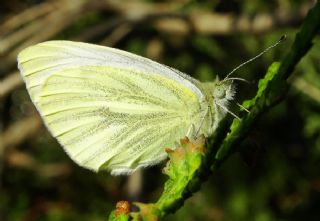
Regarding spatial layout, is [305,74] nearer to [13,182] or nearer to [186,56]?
[186,56]

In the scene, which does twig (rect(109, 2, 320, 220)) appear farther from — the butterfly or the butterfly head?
the butterfly

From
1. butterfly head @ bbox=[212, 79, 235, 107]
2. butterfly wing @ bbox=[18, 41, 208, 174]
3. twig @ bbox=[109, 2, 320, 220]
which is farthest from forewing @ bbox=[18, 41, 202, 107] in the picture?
twig @ bbox=[109, 2, 320, 220]

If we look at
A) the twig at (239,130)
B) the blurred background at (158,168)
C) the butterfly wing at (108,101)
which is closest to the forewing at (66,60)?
the butterfly wing at (108,101)

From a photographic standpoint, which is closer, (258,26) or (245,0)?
(258,26)

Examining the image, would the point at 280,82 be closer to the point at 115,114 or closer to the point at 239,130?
the point at 239,130

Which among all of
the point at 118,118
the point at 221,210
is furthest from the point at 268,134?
the point at 118,118

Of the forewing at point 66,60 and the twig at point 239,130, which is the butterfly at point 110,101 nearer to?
the forewing at point 66,60

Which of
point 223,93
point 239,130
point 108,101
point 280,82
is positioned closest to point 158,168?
point 108,101

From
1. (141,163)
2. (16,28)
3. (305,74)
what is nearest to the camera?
(141,163)

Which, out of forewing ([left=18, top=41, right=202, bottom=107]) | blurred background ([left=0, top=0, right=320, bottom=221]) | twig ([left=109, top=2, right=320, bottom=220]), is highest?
twig ([left=109, top=2, right=320, bottom=220])
